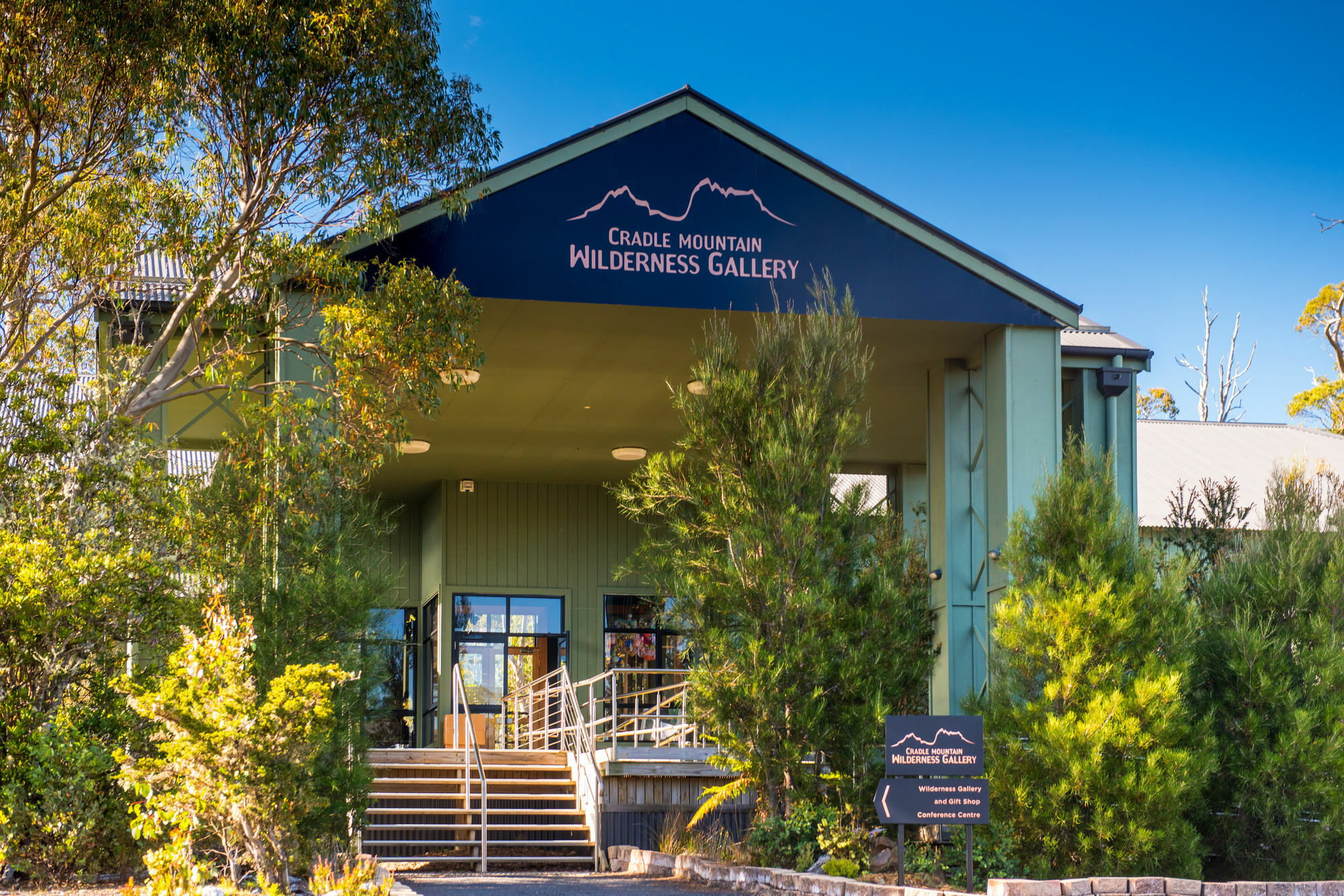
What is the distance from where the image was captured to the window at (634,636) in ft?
72.9

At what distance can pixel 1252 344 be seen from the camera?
4097 centimetres

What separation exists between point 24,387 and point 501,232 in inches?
169

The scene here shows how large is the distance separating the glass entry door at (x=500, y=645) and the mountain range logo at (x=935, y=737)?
12727 millimetres

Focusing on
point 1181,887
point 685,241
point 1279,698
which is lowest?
point 1181,887

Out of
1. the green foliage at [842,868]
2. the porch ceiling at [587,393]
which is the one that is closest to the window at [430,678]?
the porch ceiling at [587,393]

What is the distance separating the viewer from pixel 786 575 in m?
11.0

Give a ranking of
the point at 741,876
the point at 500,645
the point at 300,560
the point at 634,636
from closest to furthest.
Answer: the point at 741,876 < the point at 300,560 < the point at 500,645 < the point at 634,636

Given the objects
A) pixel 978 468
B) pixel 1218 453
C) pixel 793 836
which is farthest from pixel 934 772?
pixel 1218 453

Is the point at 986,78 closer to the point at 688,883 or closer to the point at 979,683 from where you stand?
the point at 979,683

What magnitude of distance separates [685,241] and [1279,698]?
658cm

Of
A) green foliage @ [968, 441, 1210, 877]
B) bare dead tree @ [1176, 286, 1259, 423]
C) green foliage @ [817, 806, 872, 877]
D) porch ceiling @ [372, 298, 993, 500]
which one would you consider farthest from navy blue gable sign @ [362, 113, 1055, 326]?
bare dead tree @ [1176, 286, 1259, 423]

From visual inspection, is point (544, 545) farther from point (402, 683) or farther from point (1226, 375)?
point (1226, 375)

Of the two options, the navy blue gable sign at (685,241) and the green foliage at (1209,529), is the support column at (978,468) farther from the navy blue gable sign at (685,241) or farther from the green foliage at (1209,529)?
the green foliage at (1209,529)

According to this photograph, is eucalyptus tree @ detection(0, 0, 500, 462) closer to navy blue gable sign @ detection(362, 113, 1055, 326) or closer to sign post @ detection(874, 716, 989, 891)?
navy blue gable sign @ detection(362, 113, 1055, 326)
